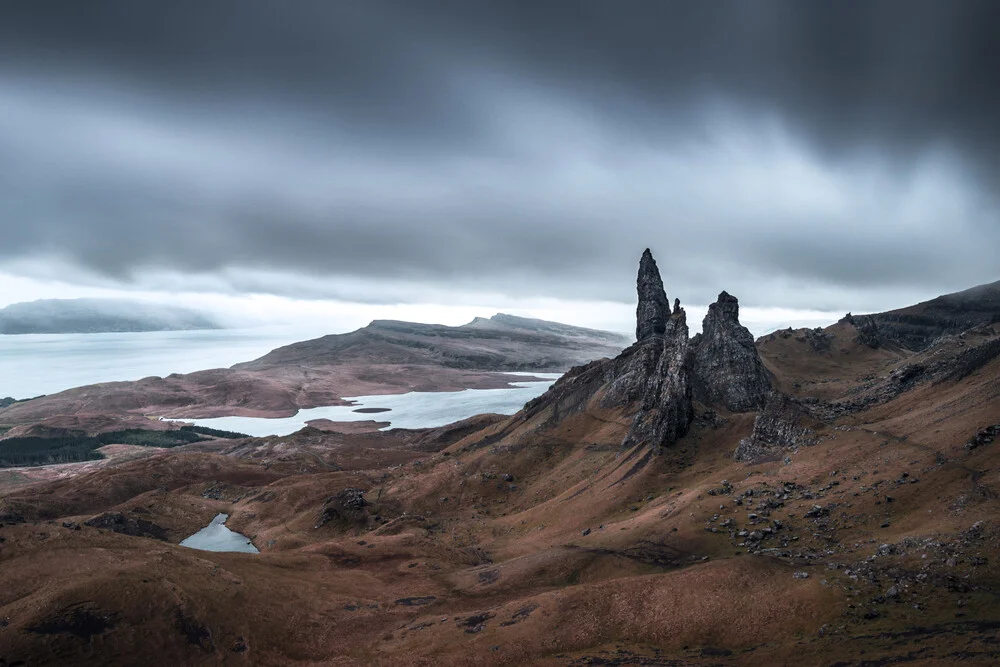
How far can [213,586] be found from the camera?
180ft

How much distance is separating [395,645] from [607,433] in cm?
6698

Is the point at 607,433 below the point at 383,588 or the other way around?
the other way around

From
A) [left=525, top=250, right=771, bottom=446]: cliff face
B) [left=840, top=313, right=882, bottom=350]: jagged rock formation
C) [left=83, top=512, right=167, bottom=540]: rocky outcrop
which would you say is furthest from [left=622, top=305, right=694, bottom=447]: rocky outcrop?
[left=83, top=512, right=167, bottom=540]: rocky outcrop

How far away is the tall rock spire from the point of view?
152m

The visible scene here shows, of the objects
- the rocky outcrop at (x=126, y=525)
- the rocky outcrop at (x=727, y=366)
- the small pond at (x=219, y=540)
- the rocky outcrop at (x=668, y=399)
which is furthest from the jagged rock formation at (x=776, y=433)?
the rocky outcrop at (x=126, y=525)

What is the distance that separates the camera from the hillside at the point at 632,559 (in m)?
36.4

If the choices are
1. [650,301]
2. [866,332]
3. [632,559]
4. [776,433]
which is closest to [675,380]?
[776,433]

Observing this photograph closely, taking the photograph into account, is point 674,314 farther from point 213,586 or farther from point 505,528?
point 213,586

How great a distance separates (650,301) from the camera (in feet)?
506

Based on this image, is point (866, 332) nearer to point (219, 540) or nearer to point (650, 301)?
point (650, 301)

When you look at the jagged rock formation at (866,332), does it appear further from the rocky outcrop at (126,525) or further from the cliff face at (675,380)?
the rocky outcrop at (126,525)

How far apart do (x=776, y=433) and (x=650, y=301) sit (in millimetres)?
86650

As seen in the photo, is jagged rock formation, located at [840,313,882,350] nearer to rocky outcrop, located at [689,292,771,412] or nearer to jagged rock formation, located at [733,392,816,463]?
rocky outcrop, located at [689,292,771,412]

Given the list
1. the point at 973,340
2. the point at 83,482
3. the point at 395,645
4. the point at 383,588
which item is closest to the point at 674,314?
the point at 973,340
